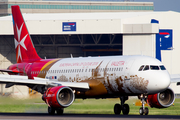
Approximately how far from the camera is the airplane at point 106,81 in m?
29.4

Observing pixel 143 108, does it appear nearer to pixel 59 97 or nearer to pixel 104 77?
pixel 104 77

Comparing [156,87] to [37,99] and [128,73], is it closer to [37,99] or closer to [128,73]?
[128,73]

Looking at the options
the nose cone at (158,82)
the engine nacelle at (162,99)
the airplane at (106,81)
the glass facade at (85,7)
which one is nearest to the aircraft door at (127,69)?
the airplane at (106,81)

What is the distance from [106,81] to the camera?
31891mm

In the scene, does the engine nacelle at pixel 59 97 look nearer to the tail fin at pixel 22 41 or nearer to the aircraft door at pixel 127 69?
the aircraft door at pixel 127 69

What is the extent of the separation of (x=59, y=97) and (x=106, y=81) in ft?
13.3

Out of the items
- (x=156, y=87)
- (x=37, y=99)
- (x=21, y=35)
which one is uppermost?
(x=21, y=35)

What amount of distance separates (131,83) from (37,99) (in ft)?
43.9

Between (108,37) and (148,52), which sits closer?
(148,52)

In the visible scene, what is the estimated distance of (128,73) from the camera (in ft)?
99.0

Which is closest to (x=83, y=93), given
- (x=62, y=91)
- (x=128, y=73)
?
(x=62, y=91)

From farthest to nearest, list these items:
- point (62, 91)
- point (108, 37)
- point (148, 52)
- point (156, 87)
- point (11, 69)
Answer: point (108, 37), point (148, 52), point (11, 69), point (62, 91), point (156, 87)

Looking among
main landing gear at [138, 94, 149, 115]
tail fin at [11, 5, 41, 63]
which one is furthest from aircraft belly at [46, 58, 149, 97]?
tail fin at [11, 5, 41, 63]

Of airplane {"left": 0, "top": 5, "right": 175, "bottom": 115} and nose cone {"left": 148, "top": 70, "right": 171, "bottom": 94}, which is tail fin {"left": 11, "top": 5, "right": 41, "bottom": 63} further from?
nose cone {"left": 148, "top": 70, "right": 171, "bottom": 94}
